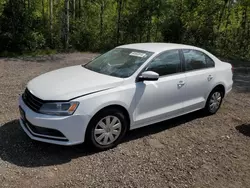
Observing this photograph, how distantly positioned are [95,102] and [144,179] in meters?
1.13

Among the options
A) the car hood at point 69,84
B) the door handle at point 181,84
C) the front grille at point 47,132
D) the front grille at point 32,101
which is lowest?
the front grille at point 47,132

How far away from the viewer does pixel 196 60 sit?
4.94m

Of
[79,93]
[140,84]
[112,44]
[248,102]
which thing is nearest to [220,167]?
[140,84]

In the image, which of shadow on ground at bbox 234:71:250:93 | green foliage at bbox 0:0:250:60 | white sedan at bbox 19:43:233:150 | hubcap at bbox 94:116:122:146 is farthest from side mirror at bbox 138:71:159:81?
green foliage at bbox 0:0:250:60

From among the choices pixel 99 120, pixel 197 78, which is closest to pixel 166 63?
pixel 197 78

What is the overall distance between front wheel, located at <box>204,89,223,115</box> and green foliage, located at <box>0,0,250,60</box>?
9050 millimetres

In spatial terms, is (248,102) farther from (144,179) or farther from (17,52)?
(17,52)

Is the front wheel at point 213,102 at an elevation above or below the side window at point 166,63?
below

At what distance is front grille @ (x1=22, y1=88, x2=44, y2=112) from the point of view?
3.57 meters

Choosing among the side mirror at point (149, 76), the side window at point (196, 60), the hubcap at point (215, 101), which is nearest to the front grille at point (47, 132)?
the side mirror at point (149, 76)

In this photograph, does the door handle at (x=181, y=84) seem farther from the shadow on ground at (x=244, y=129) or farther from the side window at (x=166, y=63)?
the shadow on ground at (x=244, y=129)

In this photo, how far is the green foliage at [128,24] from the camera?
12.1 meters

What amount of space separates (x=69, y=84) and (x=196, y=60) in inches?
94.2

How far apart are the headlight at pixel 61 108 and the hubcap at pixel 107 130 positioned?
1.43 feet
